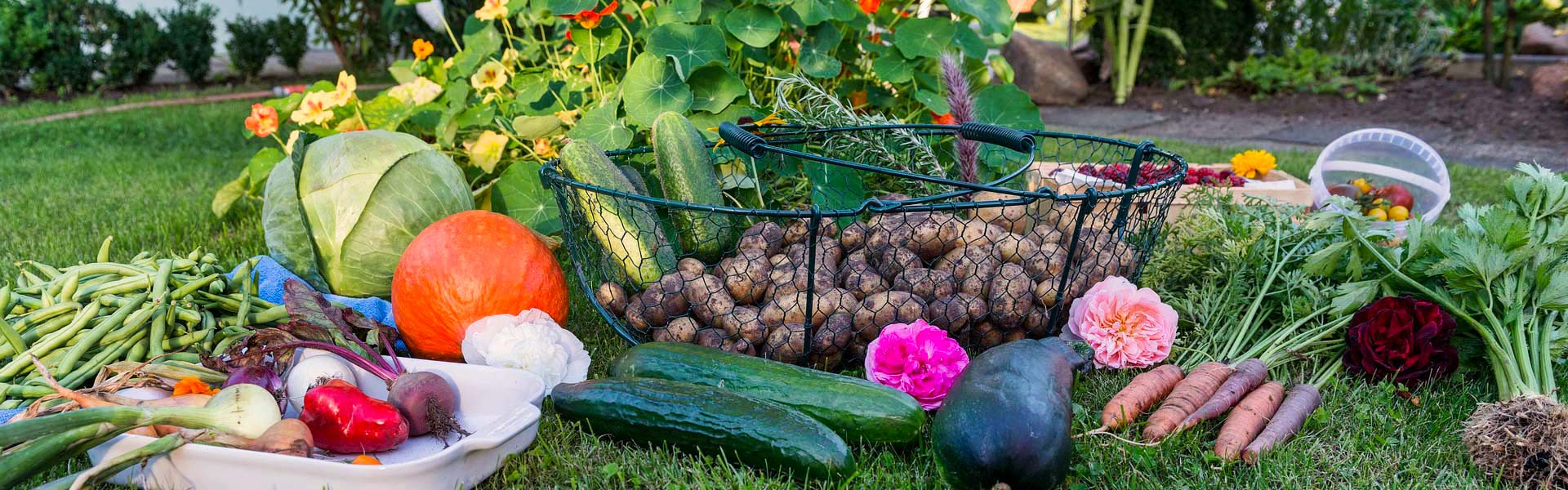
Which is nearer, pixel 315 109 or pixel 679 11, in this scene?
pixel 679 11

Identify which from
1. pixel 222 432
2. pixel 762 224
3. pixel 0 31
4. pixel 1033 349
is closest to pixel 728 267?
pixel 762 224

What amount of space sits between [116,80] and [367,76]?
2.15m

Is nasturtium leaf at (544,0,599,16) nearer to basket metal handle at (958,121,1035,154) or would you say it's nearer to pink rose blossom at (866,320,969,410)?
basket metal handle at (958,121,1035,154)

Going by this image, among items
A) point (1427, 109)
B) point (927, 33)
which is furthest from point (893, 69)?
point (1427, 109)

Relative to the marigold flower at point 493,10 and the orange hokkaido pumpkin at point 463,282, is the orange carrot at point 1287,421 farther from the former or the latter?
the marigold flower at point 493,10

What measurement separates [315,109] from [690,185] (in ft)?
5.75

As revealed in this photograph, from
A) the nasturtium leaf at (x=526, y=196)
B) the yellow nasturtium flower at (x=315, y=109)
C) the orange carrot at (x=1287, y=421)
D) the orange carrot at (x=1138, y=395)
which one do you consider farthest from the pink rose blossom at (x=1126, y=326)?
the yellow nasturtium flower at (x=315, y=109)

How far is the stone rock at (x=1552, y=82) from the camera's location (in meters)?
6.57

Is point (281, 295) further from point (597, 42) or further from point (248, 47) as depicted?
point (248, 47)

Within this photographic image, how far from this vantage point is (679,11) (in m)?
2.89

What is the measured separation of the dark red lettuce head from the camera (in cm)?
200

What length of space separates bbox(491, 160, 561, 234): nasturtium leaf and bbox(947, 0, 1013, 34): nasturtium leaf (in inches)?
61.0

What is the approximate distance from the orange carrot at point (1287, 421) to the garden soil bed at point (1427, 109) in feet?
16.4

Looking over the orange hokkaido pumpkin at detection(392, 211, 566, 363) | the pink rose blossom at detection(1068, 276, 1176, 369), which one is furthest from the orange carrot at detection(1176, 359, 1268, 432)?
the orange hokkaido pumpkin at detection(392, 211, 566, 363)
